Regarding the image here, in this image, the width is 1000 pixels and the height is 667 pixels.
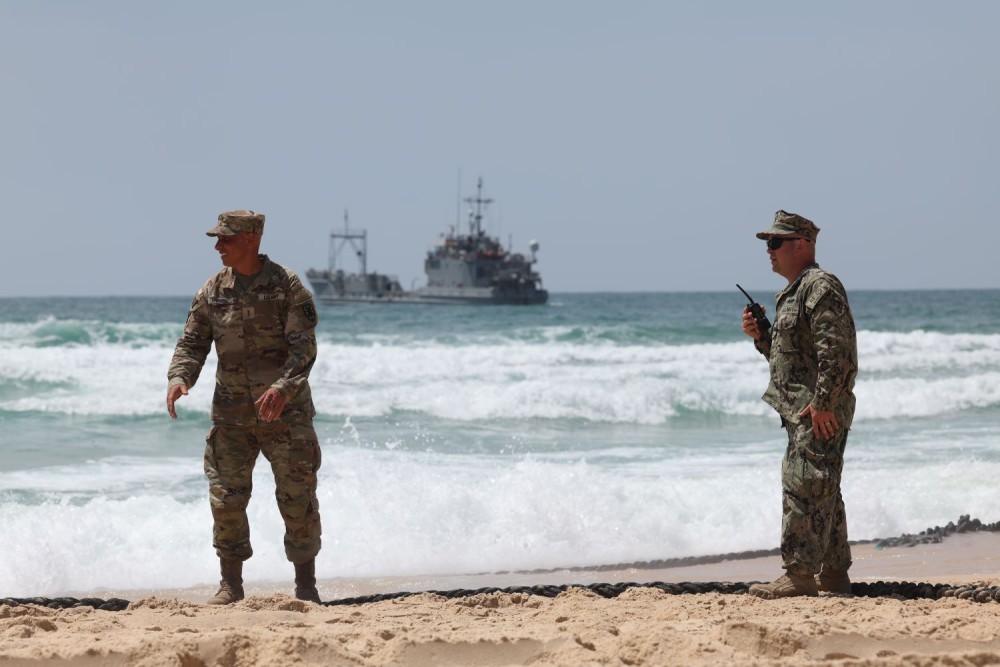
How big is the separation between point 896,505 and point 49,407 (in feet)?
34.2

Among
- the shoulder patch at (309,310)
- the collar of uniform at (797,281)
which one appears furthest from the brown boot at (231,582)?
the collar of uniform at (797,281)

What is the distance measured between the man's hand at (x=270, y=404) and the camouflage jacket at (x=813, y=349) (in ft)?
6.28

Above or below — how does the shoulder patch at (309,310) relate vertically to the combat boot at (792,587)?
above

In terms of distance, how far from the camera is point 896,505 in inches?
308

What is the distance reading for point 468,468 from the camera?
32.0 ft

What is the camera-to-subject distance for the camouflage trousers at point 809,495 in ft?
14.8

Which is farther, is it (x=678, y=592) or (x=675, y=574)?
(x=675, y=574)

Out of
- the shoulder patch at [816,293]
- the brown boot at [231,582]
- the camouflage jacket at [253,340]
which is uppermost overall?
the shoulder patch at [816,293]

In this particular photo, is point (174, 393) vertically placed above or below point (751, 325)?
below

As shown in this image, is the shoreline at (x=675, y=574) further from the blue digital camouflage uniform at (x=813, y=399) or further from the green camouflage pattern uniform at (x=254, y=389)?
the blue digital camouflage uniform at (x=813, y=399)

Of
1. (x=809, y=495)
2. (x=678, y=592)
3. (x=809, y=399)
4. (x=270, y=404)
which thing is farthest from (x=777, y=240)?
(x=270, y=404)

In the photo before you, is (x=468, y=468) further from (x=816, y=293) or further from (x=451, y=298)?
(x=451, y=298)

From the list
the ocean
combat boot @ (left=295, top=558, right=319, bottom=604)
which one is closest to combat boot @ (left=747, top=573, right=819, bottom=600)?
combat boot @ (left=295, top=558, right=319, bottom=604)

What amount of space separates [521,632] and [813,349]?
1.66 meters
